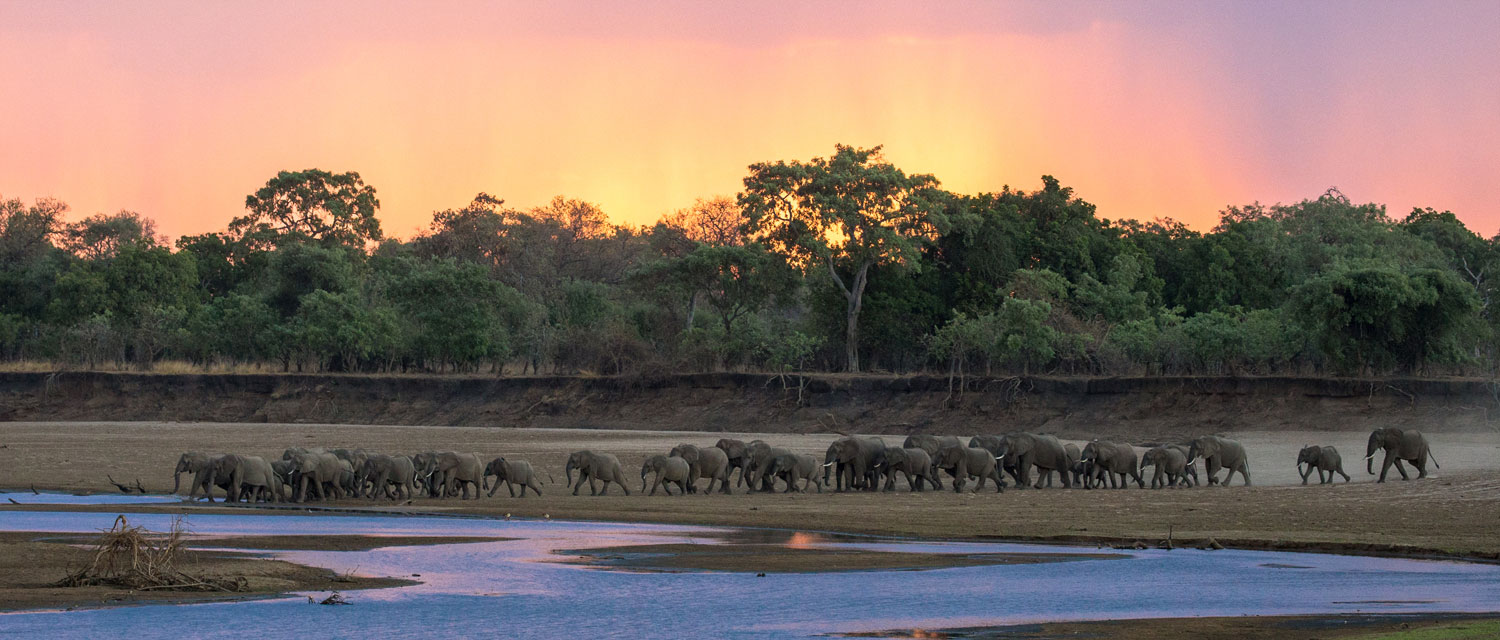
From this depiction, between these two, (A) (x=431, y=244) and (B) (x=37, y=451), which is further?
(A) (x=431, y=244)

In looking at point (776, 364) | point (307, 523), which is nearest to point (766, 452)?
point (307, 523)

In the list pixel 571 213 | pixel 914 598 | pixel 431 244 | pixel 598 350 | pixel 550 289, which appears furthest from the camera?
pixel 571 213

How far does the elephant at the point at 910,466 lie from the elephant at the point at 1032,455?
175 centimetres

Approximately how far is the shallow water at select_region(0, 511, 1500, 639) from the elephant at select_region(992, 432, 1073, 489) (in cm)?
1246

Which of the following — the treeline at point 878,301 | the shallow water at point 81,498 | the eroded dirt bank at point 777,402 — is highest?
the treeline at point 878,301

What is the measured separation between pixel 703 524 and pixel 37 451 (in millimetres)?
24600

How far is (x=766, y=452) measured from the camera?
114ft

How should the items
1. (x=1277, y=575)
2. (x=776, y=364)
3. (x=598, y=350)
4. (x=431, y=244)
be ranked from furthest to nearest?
(x=431, y=244) → (x=598, y=350) → (x=776, y=364) → (x=1277, y=575)

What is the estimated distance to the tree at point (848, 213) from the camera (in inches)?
2466

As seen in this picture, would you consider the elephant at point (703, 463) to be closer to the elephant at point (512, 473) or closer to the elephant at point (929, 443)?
the elephant at point (512, 473)

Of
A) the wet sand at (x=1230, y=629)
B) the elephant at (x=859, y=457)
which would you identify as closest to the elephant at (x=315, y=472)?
the elephant at (x=859, y=457)

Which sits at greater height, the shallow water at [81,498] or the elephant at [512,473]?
the elephant at [512,473]

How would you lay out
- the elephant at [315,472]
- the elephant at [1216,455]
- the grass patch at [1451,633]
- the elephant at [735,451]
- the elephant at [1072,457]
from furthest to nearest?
the elephant at [1072,457], the elephant at [735,451], the elephant at [1216,455], the elephant at [315,472], the grass patch at [1451,633]

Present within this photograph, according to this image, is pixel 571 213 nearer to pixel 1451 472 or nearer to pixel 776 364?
pixel 776 364
